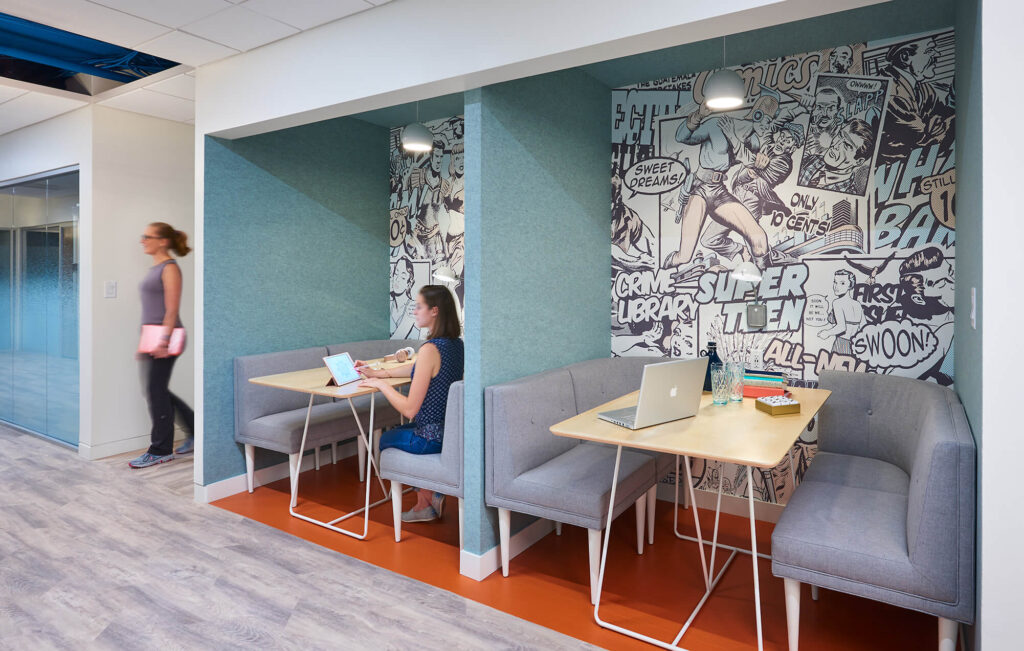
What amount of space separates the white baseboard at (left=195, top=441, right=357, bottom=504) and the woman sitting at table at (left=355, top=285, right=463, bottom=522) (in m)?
1.31

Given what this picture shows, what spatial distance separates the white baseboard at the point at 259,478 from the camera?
3.75m

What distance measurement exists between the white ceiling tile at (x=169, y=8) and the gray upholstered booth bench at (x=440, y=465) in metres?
2.18

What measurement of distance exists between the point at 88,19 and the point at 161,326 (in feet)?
7.43

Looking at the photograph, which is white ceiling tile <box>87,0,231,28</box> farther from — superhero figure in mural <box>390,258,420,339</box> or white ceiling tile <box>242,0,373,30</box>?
superhero figure in mural <box>390,258,420,339</box>

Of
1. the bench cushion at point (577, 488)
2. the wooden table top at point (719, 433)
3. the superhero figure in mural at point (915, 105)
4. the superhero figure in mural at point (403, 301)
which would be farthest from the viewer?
the superhero figure in mural at point (403, 301)

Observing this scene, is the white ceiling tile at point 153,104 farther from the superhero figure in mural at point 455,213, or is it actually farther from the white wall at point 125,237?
the superhero figure in mural at point 455,213

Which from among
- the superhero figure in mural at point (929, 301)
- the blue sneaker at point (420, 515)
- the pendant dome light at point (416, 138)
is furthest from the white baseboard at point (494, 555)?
the pendant dome light at point (416, 138)

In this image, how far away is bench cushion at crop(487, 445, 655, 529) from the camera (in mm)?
2541

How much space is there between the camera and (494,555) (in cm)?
287

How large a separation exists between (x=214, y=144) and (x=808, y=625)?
4.10 m

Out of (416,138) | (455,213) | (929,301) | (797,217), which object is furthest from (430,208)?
(929,301)

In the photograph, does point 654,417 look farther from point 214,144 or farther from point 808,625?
point 214,144

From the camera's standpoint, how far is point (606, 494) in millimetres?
2566

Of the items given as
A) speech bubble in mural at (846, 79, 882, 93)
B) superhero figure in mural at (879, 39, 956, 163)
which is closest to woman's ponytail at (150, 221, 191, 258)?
speech bubble in mural at (846, 79, 882, 93)
